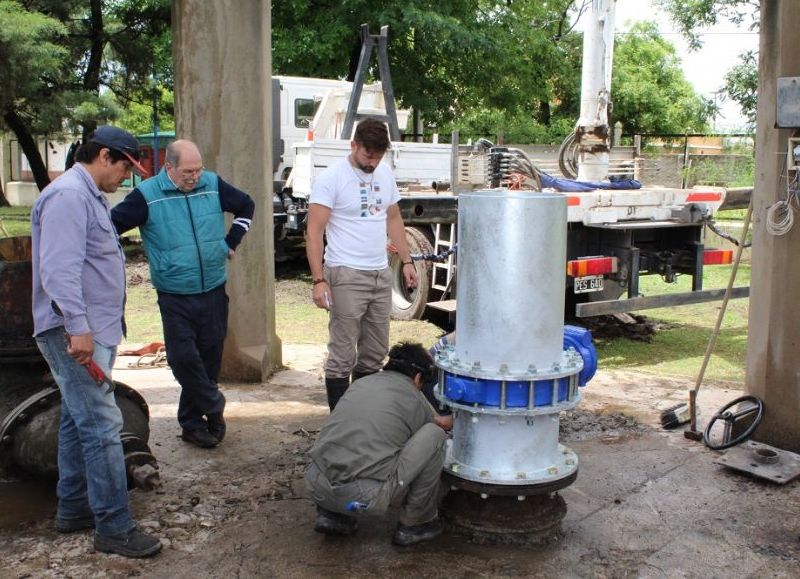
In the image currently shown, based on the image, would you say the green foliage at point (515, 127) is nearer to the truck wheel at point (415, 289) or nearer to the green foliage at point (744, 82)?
the green foliage at point (744, 82)

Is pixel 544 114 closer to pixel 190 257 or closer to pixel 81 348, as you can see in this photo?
pixel 190 257

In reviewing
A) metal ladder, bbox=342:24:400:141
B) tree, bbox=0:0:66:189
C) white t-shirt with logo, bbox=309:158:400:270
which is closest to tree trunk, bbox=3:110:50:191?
tree, bbox=0:0:66:189

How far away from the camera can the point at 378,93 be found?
13320mm

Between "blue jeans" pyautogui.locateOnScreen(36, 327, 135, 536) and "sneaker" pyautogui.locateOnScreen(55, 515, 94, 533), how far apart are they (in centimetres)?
18

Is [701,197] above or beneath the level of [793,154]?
beneath

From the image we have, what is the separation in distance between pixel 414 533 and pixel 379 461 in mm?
396

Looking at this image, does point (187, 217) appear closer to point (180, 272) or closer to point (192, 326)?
point (180, 272)

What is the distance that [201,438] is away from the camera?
5.00m

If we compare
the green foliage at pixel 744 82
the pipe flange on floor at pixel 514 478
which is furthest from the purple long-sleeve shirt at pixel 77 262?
the green foliage at pixel 744 82

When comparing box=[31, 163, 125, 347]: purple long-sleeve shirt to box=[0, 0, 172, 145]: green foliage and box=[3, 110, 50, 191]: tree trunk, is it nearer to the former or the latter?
box=[0, 0, 172, 145]: green foliage

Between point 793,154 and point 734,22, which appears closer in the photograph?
point 793,154

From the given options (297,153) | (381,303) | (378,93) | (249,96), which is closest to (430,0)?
(378,93)

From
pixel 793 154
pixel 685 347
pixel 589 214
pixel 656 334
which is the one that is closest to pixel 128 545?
pixel 793 154

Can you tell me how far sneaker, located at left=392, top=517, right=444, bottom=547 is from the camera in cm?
369
